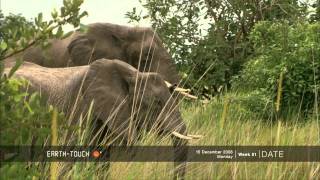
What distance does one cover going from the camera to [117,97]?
5207 mm

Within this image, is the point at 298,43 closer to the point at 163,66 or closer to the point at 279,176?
the point at 163,66

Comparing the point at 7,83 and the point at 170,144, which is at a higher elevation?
the point at 7,83

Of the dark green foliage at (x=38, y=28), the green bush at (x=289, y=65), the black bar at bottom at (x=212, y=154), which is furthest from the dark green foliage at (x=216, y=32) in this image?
the dark green foliage at (x=38, y=28)

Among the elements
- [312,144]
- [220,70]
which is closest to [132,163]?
[312,144]

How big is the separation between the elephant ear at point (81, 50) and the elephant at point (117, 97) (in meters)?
2.39

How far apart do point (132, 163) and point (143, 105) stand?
107 centimetres

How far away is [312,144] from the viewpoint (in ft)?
16.6

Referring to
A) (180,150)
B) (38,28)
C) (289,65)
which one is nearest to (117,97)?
(180,150)

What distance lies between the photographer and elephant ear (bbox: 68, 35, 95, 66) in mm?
8000

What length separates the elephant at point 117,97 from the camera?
15.7ft

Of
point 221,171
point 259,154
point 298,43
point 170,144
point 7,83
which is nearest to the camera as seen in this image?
point 7,83

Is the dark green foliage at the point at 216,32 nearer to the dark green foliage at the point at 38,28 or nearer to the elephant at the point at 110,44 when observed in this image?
the elephant at the point at 110,44

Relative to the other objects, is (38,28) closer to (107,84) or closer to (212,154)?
(212,154)

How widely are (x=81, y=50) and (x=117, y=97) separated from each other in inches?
118
